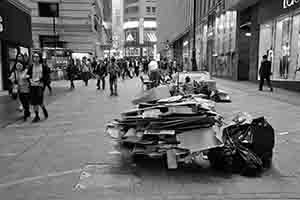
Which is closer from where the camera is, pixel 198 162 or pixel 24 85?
pixel 198 162

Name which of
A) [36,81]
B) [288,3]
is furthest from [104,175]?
[288,3]

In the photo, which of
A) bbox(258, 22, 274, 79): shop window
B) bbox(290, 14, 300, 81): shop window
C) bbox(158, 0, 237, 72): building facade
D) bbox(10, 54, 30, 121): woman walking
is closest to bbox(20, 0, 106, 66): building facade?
bbox(158, 0, 237, 72): building facade

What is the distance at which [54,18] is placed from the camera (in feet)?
127

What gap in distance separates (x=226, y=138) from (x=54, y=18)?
1510 inches

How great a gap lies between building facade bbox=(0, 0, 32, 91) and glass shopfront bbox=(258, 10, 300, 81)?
1546 centimetres

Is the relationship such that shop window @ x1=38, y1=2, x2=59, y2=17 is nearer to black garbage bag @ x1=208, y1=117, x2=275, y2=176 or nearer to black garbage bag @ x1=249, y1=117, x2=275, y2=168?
black garbage bag @ x1=208, y1=117, x2=275, y2=176

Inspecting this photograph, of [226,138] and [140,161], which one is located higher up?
[226,138]

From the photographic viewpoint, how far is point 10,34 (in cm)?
1686

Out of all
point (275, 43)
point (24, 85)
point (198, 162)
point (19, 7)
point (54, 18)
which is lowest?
point (198, 162)

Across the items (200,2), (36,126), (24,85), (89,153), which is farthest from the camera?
(200,2)

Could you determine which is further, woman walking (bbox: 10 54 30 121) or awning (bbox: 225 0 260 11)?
awning (bbox: 225 0 260 11)

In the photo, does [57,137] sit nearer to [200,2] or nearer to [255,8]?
[255,8]

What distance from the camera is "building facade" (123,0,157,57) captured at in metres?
116

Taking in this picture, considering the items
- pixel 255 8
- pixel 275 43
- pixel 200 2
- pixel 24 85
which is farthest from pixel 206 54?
pixel 24 85
